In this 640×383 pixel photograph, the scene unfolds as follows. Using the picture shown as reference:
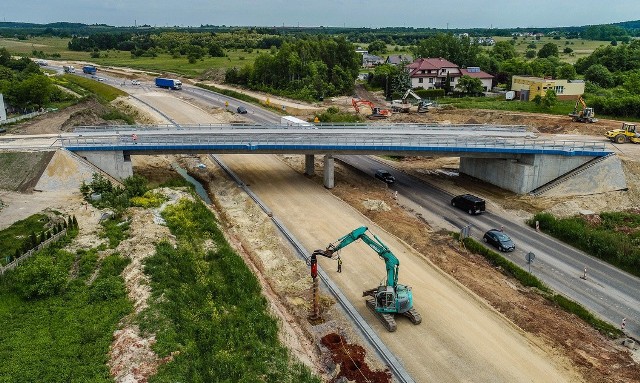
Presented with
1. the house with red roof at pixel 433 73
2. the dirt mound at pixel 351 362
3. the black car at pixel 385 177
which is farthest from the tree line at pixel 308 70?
the dirt mound at pixel 351 362

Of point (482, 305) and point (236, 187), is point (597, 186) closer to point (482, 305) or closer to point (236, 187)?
point (482, 305)

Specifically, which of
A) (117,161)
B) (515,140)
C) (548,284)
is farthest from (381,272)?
(117,161)

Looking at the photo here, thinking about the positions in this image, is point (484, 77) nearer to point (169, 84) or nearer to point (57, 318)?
point (169, 84)

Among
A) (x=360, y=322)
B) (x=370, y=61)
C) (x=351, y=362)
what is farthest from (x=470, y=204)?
(x=370, y=61)

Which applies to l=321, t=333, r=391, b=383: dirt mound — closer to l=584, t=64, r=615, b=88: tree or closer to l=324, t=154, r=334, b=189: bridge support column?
l=324, t=154, r=334, b=189: bridge support column

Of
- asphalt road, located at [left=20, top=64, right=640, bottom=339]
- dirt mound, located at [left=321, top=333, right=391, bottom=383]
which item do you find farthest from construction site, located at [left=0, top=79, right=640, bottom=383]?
asphalt road, located at [left=20, top=64, right=640, bottom=339]

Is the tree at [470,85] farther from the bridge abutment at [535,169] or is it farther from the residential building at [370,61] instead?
the residential building at [370,61]
